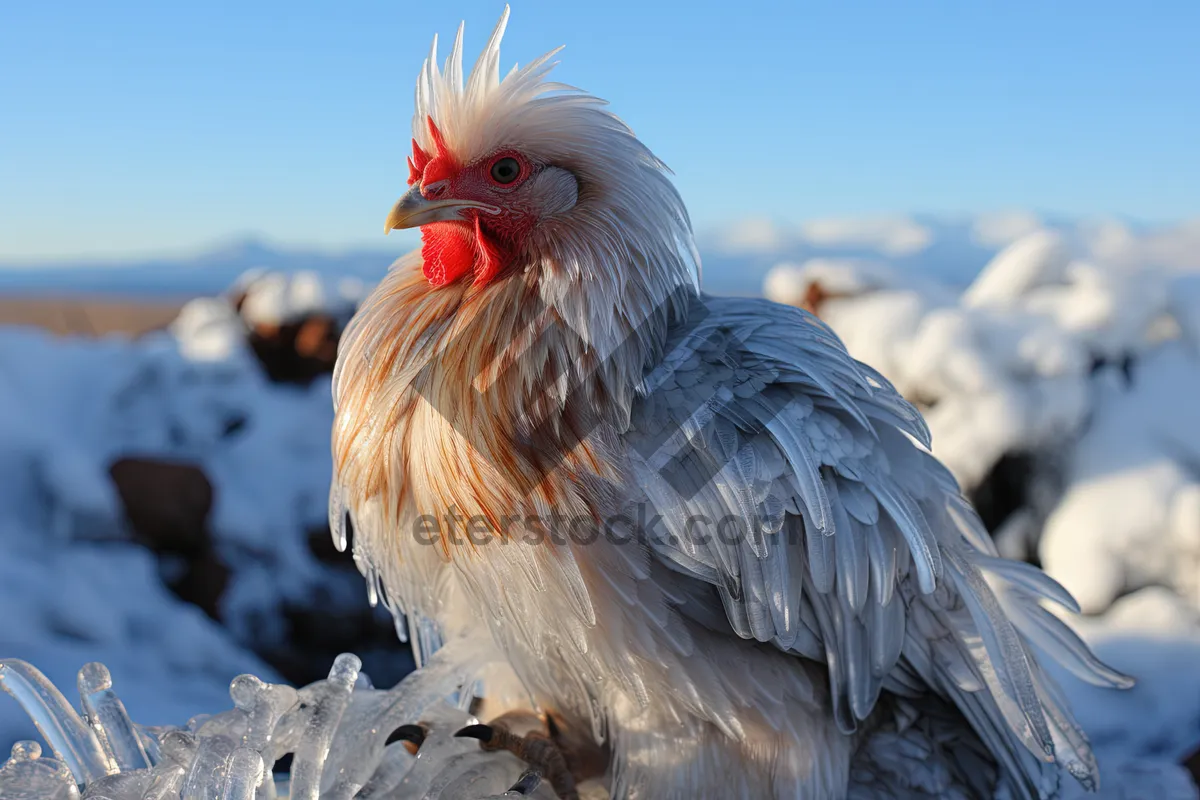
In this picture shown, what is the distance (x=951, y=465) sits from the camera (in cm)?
204

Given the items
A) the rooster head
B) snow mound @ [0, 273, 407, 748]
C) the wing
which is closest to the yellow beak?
the rooster head

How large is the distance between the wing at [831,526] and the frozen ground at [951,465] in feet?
1.30

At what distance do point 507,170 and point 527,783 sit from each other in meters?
0.71

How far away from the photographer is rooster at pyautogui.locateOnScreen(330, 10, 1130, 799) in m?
0.89

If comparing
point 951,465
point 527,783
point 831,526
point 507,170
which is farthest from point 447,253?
point 951,465

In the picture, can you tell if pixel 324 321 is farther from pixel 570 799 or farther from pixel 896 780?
pixel 896 780

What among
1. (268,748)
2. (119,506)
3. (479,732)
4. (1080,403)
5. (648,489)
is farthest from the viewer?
(119,506)

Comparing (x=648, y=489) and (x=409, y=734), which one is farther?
(x=409, y=734)

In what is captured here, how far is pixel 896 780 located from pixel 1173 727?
0.67 metres

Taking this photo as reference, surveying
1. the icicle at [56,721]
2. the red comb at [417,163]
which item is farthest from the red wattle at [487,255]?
the icicle at [56,721]

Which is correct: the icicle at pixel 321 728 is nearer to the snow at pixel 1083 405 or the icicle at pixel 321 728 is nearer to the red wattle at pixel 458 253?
the red wattle at pixel 458 253

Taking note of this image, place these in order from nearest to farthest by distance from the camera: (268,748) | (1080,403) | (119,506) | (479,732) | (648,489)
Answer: (648,489) → (268,748) → (479,732) → (1080,403) → (119,506)

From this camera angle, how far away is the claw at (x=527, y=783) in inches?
39.7

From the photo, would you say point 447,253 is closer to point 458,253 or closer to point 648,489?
point 458,253
